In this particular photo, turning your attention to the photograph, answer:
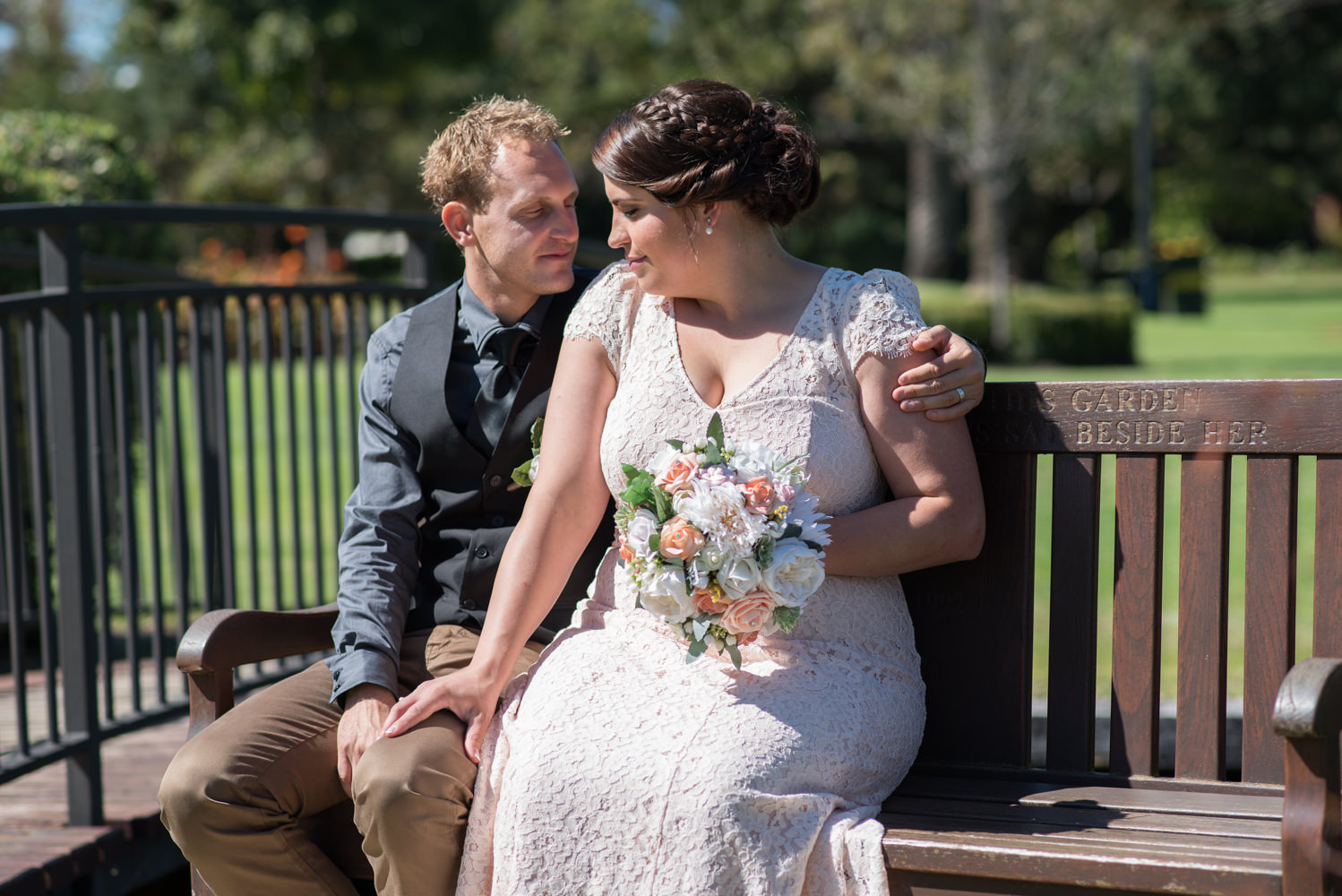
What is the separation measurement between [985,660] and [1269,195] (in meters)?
41.6

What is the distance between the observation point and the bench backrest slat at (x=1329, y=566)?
9.17 ft

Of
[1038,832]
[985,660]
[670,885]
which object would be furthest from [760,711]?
[985,660]

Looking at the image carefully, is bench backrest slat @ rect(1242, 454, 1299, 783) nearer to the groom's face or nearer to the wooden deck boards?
the groom's face

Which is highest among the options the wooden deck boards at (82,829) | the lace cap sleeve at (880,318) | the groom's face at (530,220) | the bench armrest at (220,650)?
the groom's face at (530,220)

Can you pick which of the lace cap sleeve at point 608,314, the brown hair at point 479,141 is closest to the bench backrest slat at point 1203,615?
the lace cap sleeve at point 608,314

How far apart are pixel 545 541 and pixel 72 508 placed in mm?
1570

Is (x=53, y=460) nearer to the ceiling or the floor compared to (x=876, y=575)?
nearer to the ceiling

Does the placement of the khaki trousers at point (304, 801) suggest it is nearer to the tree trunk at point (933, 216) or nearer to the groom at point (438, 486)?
the groom at point (438, 486)

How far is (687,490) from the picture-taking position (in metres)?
2.51

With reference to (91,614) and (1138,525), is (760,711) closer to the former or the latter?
(1138,525)

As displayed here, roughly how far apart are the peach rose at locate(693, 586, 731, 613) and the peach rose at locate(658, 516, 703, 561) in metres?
0.08

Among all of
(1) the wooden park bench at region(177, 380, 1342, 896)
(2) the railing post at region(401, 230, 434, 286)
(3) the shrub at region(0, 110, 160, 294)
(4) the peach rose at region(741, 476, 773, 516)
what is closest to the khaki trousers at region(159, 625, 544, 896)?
(1) the wooden park bench at region(177, 380, 1342, 896)

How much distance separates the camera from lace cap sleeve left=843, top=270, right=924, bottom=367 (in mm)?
2766

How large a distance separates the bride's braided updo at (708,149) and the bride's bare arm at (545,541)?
15.7 inches
